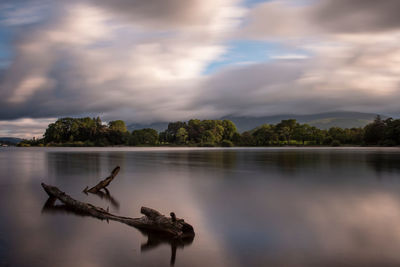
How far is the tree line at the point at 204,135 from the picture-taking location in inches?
6142

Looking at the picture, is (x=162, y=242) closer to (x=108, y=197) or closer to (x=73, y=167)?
(x=108, y=197)

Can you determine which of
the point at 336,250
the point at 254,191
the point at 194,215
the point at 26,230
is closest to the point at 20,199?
the point at 26,230

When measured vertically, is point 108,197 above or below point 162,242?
below

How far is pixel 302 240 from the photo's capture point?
8.62 meters

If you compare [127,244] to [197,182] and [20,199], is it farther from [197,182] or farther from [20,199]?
[197,182]

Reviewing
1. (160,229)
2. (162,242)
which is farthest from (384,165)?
(162,242)

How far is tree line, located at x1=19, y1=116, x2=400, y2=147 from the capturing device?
156000 mm

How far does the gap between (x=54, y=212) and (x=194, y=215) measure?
222 inches

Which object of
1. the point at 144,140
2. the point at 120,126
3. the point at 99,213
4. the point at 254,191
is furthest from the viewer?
the point at 120,126

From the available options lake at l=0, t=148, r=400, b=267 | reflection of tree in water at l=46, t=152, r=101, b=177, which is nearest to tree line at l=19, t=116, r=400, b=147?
reflection of tree in water at l=46, t=152, r=101, b=177

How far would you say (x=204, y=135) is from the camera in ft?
576

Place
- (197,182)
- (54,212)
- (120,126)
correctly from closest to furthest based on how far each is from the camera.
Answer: (54,212) → (197,182) → (120,126)

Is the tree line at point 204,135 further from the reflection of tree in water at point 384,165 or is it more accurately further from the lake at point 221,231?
the lake at point 221,231

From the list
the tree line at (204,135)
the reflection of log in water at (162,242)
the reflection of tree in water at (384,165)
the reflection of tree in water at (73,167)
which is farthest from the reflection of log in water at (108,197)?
the tree line at (204,135)
